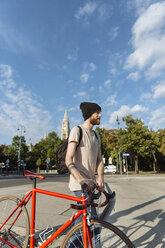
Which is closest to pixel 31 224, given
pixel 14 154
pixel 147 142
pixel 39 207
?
pixel 39 207

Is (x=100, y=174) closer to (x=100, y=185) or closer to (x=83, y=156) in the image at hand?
(x=100, y=185)

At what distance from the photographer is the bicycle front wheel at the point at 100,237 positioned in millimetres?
1492

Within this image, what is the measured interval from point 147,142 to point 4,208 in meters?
28.5

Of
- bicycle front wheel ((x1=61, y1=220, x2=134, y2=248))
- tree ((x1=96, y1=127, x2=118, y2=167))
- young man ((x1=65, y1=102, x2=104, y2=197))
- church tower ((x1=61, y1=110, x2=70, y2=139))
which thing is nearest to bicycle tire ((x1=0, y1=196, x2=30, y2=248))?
bicycle front wheel ((x1=61, y1=220, x2=134, y2=248))

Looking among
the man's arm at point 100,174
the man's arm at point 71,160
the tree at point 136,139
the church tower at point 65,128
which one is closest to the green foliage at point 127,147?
the tree at point 136,139

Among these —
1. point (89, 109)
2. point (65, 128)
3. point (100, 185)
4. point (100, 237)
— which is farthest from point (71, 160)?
point (65, 128)

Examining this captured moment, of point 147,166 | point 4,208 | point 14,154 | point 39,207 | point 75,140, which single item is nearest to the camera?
point 75,140

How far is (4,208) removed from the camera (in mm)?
2537

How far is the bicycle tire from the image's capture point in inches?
86.5

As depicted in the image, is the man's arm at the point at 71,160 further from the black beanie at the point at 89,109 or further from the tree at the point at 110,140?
the tree at the point at 110,140

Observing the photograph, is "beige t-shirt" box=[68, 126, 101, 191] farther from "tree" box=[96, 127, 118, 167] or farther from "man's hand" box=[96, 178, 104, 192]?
"tree" box=[96, 127, 118, 167]

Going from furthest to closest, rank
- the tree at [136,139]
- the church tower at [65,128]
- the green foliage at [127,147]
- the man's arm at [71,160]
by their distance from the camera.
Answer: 1. the church tower at [65,128]
2. the green foliage at [127,147]
3. the tree at [136,139]
4. the man's arm at [71,160]

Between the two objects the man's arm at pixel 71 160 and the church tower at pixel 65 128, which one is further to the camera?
the church tower at pixel 65 128

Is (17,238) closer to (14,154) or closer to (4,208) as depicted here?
(4,208)
